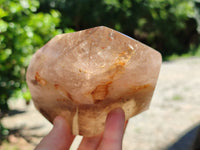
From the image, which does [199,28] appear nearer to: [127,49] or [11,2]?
[11,2]

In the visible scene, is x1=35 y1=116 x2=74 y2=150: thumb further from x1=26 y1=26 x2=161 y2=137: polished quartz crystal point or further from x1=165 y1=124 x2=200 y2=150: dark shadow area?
x1=165 y1=124 x2=200 y2=150: dark shadow area

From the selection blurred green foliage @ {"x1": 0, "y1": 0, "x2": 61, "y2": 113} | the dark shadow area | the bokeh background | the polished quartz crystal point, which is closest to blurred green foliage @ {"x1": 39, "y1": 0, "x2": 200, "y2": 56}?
the bokeh background

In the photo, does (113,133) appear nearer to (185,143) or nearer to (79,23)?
(185,143)

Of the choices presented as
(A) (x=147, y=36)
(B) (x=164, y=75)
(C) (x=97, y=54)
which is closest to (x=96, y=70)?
(C) (x=97, y=54)

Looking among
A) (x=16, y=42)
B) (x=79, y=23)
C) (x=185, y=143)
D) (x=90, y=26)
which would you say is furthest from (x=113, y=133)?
(x=79, y=23)

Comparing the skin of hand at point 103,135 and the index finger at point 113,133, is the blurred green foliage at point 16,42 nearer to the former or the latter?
the skin of hand at point 103,135

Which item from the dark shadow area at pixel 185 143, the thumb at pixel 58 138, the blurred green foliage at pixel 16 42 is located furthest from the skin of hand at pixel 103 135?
the dark shadow area at pixel 185 143
